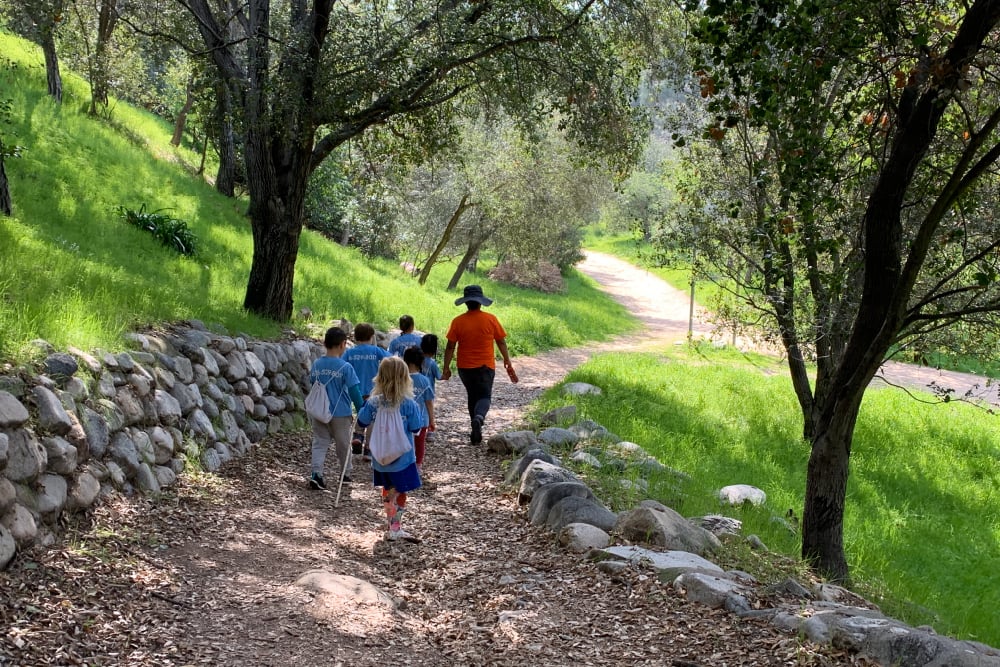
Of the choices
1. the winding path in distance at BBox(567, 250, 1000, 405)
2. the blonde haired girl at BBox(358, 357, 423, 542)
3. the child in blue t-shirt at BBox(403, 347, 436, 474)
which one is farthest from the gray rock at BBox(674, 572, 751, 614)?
the winding path in distance at BBox(567, 250, 1000, 405)

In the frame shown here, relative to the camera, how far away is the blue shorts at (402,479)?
7.08m

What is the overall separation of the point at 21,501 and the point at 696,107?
11.9 metres

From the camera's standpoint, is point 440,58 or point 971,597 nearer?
point 971,597

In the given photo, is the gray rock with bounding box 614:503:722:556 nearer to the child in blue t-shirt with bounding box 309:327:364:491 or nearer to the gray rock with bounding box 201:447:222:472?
the child in blue t-shirt with bounding box 309:327:364:491

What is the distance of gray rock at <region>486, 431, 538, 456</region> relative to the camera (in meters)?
10.2

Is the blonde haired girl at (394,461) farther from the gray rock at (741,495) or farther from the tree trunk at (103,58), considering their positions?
the tree trunk at (103,58)

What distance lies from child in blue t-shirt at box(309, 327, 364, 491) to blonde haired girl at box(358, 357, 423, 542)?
3.95 feet

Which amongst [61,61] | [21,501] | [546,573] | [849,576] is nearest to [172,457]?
[21,501]

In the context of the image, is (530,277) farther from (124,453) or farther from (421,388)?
(124,453)

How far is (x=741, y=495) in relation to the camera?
10000 millimetres

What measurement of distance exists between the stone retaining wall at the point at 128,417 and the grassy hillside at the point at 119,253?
13.8 inches

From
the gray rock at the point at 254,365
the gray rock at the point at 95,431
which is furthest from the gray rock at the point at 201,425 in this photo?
the gray rock at the point at 95,431

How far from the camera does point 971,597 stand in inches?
371

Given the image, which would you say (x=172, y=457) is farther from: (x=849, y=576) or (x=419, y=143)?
(x=419, y=143)
